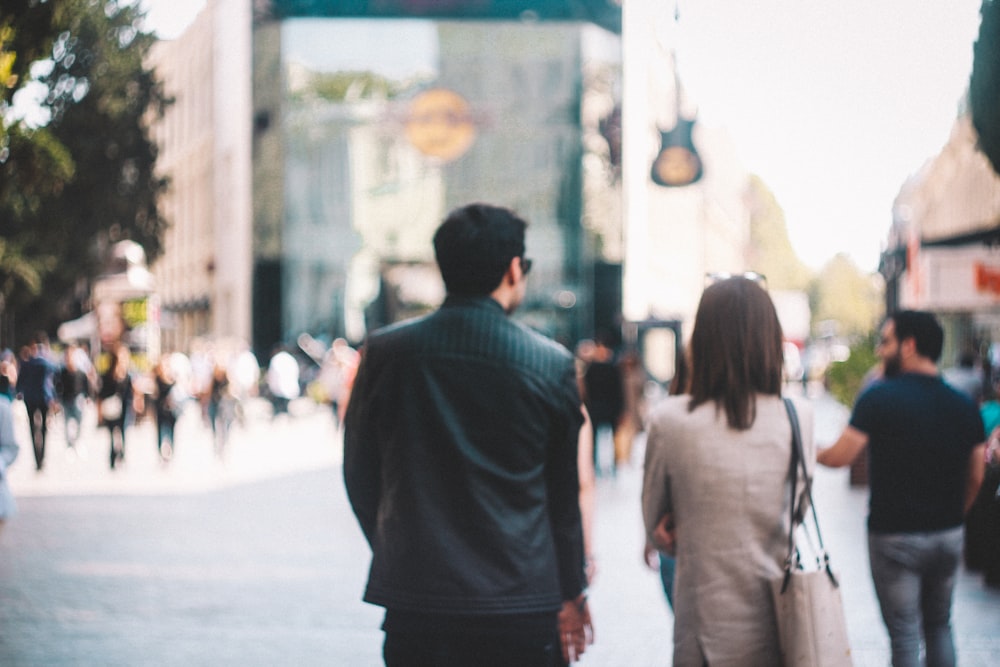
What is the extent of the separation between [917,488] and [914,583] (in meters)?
0.33

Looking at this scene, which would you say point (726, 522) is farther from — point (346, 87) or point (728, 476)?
point (346, 87)

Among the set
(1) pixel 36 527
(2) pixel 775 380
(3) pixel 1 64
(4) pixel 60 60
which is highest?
(4) pixel 60 60

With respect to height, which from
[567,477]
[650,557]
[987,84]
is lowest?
[650,557]

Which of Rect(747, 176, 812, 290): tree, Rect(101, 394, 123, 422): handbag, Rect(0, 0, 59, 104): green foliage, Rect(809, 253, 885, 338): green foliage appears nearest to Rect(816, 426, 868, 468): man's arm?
Rect(0, 0, 59, 104): green foliage

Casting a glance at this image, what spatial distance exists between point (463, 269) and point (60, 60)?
36.9 metres

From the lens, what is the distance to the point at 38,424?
1936cm

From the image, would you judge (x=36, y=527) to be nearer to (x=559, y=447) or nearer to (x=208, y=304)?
(x=559, y=447)

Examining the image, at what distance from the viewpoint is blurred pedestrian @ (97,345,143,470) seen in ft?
62.7

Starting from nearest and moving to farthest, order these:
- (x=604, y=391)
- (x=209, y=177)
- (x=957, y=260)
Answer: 1. (x=957, y=260)
2. (x=604, y=391)
3. (x=209, y=177)

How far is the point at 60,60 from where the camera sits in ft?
125

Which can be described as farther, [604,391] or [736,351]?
[604,391]

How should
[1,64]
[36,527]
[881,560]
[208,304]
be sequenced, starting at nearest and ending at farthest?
1. [881,560]
2. [1,64]
3. [36,527]
4. [208,304]

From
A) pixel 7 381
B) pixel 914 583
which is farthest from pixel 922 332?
pixel 7 381

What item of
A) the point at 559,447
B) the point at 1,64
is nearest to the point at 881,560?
the point at 559,447
